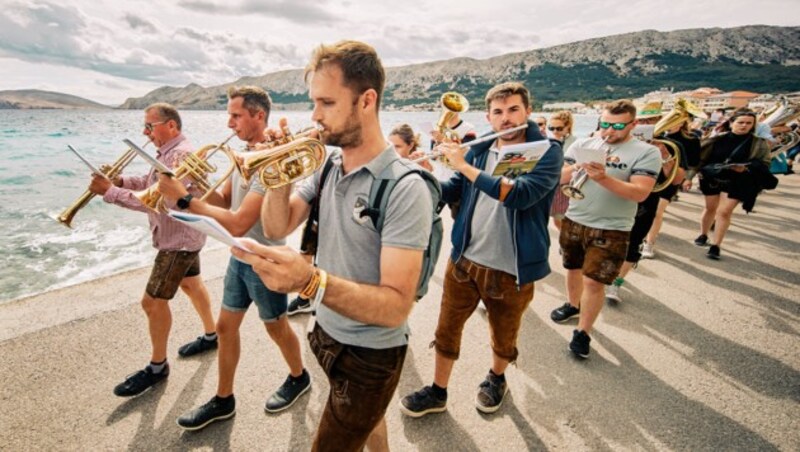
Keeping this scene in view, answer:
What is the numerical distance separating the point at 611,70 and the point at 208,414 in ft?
664

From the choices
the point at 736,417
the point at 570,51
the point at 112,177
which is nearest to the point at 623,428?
the point at 736,417

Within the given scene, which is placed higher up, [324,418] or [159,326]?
[324,418]

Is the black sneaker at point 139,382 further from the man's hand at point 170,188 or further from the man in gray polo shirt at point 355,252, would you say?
the man in gray polo shirt at point 355,252

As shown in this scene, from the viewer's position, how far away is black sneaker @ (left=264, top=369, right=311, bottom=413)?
2.93m

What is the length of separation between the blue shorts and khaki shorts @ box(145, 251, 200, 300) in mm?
726

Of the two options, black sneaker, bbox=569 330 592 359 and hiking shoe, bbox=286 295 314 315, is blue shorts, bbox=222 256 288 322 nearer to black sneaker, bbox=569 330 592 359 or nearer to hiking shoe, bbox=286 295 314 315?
hiking shoe, bbox=286 295 314 315

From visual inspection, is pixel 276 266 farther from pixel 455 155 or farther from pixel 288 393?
pixel 288 393

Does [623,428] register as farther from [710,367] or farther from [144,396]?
[144,396]

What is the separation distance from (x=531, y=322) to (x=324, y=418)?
10.9ft

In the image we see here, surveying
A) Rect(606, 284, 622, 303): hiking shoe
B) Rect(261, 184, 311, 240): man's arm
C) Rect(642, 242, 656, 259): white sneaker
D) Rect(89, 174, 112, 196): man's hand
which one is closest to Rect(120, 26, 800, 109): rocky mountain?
Rect(642, 242, 656, 259): white sneaker

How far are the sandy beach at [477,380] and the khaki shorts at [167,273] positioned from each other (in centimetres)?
86

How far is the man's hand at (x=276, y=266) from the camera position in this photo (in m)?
1.16

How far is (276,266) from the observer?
1176 mm

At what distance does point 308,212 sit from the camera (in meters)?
2.04
